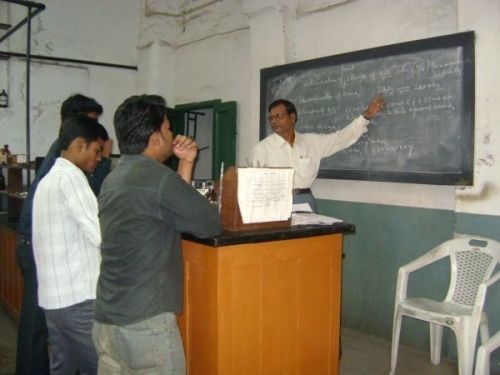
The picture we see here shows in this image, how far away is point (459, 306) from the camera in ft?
9.48

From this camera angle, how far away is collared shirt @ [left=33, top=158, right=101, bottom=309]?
1.89m

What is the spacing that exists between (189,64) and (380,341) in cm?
358

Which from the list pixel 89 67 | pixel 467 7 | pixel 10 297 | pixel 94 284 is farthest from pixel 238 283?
pixel 89 67

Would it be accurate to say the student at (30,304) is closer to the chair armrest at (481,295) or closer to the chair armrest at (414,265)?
the chair armrest at (414,265)

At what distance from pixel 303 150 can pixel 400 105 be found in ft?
2.37

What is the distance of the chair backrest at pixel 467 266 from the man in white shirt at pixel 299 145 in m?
0.96

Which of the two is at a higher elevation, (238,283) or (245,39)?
(245,39)

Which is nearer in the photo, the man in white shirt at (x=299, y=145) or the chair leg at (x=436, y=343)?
the chair leg at (x=436, y=343)

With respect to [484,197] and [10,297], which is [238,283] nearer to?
[484,197]

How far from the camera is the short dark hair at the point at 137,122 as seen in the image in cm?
158

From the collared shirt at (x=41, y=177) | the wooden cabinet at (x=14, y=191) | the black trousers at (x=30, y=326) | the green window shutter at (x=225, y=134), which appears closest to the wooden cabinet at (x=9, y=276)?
the wooden cabinet at (x=14, y=191)

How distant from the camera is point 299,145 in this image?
3523mm

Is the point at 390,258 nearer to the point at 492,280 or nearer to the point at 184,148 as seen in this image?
the point at 492,280

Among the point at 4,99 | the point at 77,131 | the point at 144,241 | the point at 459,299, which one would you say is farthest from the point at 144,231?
the point at 4,99
